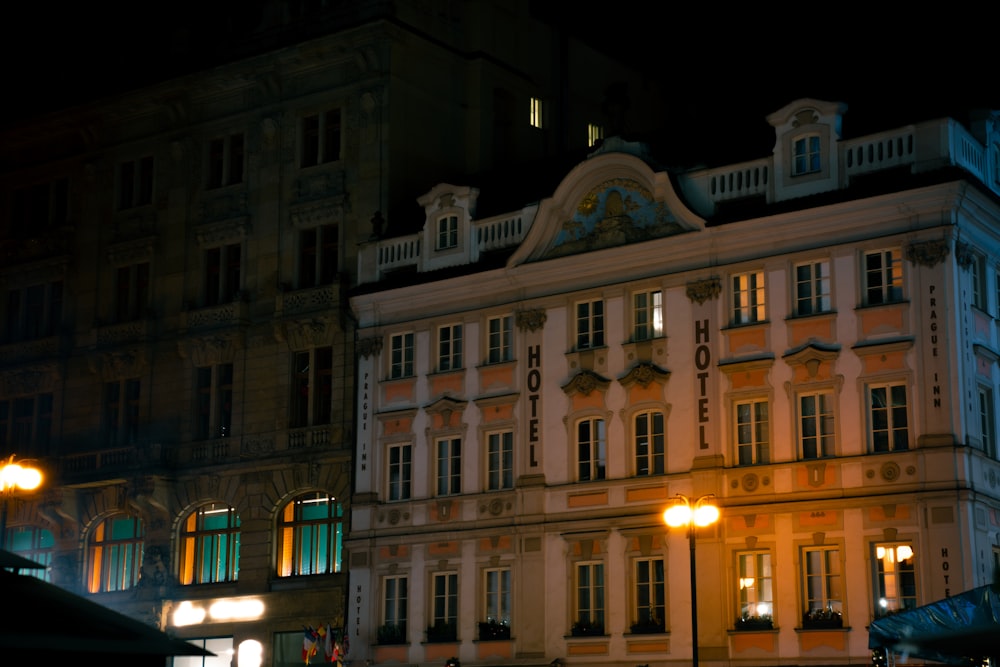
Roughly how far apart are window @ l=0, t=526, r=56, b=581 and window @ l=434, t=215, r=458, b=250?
764 inches

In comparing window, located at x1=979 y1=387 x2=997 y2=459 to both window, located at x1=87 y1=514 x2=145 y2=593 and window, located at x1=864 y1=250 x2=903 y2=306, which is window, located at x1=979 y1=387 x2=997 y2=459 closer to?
window, located at x1=864 y1=250 x2=903 y2=306

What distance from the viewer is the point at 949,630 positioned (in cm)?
A: 2514

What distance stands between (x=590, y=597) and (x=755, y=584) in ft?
16.9

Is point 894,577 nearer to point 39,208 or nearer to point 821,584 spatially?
point 821,584

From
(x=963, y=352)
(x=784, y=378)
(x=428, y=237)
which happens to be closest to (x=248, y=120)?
(x=428, y=237)

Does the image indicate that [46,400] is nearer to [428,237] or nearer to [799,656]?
[428,237]

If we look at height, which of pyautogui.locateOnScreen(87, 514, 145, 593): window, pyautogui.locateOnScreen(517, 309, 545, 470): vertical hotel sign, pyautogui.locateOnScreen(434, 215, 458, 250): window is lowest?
pyautogui.locateOnScreen(87, 514, 145, 593): window

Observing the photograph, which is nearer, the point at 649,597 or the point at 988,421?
the point at 988,421

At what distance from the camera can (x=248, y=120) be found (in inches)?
2335

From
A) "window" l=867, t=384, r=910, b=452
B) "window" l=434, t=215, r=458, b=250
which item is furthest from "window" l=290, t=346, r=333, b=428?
"window" l=867, t=384, r=910, b=452

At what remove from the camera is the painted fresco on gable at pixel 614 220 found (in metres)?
46.9

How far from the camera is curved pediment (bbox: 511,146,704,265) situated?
46688 millimetres

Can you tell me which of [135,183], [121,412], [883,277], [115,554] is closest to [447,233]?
[883,277]

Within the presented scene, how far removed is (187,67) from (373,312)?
46.0 ft
